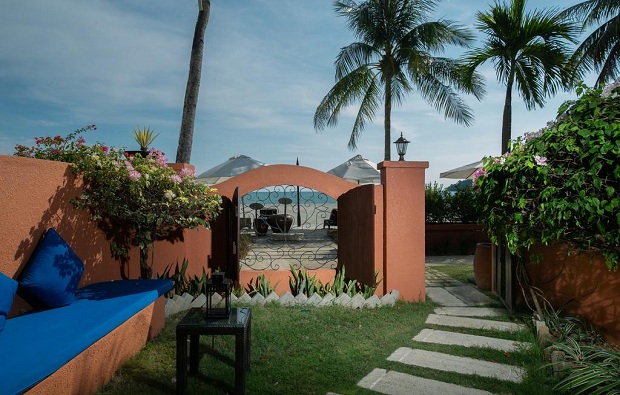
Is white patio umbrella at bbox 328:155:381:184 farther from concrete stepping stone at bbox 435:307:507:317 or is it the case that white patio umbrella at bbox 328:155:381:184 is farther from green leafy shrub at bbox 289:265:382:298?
concrete stepping stone at bbox 435:307:507:317

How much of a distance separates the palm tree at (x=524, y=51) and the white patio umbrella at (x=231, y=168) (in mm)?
7366

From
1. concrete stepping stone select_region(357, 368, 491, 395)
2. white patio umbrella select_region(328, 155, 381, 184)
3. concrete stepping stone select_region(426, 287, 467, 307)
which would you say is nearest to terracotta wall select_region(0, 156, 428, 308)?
concrete stepping stone select_region(426, 287, 467, 307)

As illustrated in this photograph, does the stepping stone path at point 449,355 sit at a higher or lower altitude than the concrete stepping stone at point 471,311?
lower

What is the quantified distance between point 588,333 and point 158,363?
4009 millimetres

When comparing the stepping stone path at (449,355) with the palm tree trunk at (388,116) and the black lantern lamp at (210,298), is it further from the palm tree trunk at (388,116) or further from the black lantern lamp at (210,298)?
the palm tree trunk at (388,116)

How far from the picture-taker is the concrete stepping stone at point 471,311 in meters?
5.32

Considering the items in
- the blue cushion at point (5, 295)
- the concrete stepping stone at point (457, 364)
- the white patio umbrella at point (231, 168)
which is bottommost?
the concrete stepping stone at point (457, 364)

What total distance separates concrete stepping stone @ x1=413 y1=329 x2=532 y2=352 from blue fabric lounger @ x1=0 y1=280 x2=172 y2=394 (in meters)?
2.78

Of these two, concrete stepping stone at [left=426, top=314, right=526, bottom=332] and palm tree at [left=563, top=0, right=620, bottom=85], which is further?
palm tree at [left=563, top=0, right=620, bottom=85]

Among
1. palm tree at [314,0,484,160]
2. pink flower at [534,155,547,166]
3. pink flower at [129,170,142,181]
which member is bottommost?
pink flower at [129,170,142,181]

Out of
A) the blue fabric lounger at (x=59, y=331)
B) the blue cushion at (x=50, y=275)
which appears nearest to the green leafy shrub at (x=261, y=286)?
the blue fabric lounger at (x=59, y=331)

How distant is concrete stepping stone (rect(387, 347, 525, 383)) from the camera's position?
11.5ft

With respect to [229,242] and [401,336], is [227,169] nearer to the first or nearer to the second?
[229,242]

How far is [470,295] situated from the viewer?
6324 millimetres
